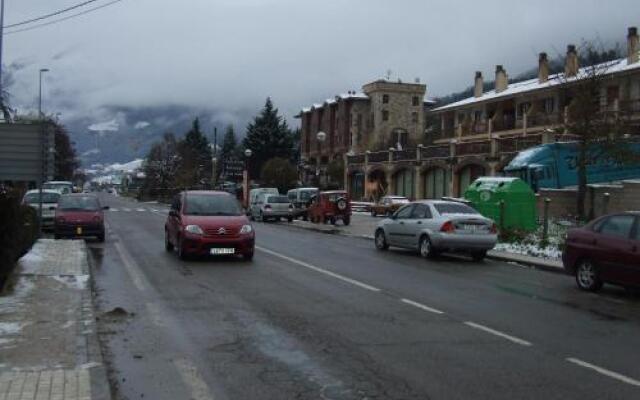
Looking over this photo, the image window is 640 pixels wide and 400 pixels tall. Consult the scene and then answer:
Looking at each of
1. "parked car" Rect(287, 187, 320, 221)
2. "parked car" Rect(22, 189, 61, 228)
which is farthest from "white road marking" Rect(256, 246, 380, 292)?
"parked car" Rect(287, 187, 320, 221)

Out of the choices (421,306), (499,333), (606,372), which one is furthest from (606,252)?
(606,372)

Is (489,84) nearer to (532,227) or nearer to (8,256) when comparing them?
(532,227)

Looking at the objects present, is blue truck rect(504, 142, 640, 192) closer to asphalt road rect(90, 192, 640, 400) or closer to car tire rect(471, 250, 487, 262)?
car tire rect(471, 250, 487, 262)

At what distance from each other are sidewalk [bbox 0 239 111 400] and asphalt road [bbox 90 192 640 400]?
0.30m

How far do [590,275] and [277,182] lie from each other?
63.8 meters

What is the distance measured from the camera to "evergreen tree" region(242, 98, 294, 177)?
95.4m

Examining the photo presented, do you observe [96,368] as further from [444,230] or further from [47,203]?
[47,203]

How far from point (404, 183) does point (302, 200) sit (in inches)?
715

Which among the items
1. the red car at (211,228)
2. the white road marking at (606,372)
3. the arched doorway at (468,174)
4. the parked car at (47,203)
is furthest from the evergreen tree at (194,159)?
the white road marking at (606,372)

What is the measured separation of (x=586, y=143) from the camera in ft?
92.4

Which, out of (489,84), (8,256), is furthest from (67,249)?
(489,84)

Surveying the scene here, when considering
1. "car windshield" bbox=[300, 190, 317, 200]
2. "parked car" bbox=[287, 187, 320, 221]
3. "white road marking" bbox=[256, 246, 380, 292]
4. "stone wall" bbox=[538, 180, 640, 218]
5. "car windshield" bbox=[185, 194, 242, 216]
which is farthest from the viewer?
"car windshield" bbox=[300, 190, 317, 200]

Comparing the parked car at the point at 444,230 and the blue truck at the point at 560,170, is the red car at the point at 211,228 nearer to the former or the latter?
the parked car at the point at 444,230

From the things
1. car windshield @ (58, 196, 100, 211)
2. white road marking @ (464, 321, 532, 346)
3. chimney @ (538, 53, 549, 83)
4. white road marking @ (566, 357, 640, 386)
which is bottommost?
white road marking @ (566, 357, 640, 386)
